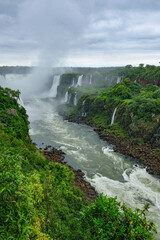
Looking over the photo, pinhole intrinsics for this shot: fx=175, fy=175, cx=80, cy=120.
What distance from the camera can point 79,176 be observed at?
22312 millimetres

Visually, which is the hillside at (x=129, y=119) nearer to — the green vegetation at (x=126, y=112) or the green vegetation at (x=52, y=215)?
the green vegetation at (x=126, y=112)

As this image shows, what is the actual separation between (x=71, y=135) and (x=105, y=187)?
62.6ft

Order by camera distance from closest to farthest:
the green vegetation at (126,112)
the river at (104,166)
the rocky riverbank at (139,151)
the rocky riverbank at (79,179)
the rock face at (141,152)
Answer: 1. the rocky riverbank at (79,179)
2. the river at (104,166)
3. the rock face at (141,152)
4. the rocky riverbank at (139,151)
5. the green vegetation at (126,112)

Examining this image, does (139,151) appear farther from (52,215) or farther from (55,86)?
(55,86)

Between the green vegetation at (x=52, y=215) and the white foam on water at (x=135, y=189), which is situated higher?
the green vegetation at (x=52, y=215)

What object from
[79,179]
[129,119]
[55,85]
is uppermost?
[55,85]

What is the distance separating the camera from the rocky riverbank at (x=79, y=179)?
18.3m

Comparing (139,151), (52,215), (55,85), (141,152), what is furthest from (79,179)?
(55,85)

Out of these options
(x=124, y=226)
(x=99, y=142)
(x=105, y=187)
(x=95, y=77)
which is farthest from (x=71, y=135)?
(x=95, y=77)

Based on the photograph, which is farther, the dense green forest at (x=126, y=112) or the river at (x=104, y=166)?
the dense green forest at (x=126, y=112)

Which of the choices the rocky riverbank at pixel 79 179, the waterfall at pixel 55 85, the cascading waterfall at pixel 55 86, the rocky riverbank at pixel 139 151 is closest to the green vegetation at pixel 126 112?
the rocky riverbank at pixel 139 151

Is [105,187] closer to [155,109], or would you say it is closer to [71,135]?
[71,135]

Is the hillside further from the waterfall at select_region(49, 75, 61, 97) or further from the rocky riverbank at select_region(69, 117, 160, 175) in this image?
the waterfall at select_region(49, 75, 61, 97)

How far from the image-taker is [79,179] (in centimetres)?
2128
